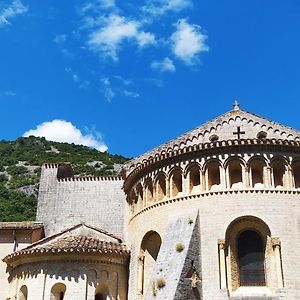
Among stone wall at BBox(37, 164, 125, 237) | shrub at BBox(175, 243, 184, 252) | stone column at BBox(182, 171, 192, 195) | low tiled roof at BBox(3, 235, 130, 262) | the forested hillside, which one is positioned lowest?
shrub at BBox(175, 243, 184, 252)

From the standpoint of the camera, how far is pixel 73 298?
826 inches

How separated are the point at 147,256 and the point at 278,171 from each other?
6.95 metres

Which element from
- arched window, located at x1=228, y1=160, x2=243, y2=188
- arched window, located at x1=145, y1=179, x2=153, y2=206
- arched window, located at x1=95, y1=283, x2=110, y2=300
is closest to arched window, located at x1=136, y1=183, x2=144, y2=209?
arched window, located at x1=145, y1=179, x2=153, y2=206

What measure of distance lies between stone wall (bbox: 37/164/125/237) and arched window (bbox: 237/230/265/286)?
30.4 feet

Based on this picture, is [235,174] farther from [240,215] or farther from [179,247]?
[179,247]

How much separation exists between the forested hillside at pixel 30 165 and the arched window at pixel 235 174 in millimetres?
36758

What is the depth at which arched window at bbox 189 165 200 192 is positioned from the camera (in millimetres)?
20984

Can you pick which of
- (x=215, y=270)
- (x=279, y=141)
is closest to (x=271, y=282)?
(x=215, y=270)

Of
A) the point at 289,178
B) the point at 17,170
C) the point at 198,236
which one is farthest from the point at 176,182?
the point at 17,170

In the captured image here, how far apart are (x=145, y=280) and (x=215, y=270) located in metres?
4.37

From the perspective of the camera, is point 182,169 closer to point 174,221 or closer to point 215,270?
point 174,221

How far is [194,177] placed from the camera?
21188 millimetres

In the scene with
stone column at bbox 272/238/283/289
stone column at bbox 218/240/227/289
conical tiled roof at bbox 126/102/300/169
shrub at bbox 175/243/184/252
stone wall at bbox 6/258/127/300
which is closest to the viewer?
stone column at bbox 272/238/283/289

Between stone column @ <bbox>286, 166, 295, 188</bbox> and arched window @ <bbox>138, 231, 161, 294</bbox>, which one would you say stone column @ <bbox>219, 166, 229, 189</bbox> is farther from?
arched window @ <bbox>138, 231, 161, 294</bbox>
